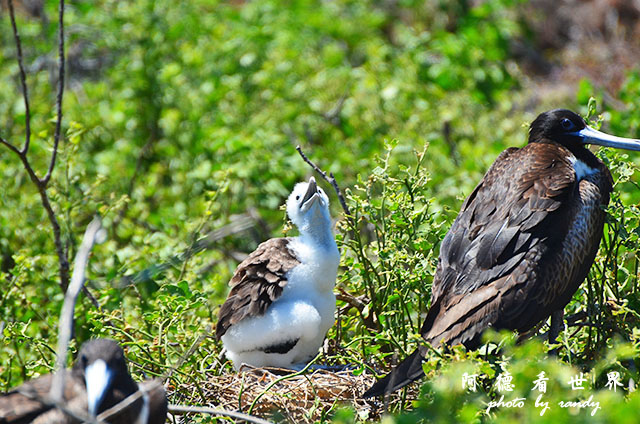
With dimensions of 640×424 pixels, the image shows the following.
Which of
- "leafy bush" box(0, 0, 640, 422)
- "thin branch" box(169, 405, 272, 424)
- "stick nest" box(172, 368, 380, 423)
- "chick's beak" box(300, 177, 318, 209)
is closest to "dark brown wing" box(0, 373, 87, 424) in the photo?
"thin branch" box(169, 405, 272, 424)

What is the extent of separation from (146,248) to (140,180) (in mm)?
1820

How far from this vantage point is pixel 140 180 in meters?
6.09

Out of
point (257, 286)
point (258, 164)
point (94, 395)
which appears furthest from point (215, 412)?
point (258, 164)

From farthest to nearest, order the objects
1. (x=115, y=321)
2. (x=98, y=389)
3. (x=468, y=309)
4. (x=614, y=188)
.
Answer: (x=115, y=321)
(x=614, y=188)
(x=468, y=309)
(x=98, y=389)

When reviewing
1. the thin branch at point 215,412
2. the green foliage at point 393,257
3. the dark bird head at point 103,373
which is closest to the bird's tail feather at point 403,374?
the green foliage at point 393,257

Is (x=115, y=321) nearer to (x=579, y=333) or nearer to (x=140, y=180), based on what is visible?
(x=579, y=333)

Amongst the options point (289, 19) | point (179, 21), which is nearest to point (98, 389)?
point (179, 21)

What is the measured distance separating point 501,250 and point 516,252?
5 centimetres

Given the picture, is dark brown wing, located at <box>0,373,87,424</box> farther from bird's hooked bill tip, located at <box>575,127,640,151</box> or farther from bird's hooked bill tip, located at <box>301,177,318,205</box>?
bird's hooked bill tip, located at <box>575,127,640,151</box>

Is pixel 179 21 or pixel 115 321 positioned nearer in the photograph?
pixel 115 321

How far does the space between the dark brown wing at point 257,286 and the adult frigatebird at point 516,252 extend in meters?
0.59

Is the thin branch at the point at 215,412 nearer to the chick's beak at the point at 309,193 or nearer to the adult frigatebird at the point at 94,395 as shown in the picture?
the adult frigatebird at the point at 94,395

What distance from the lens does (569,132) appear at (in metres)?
3.70

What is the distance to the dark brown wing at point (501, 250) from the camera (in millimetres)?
3137
